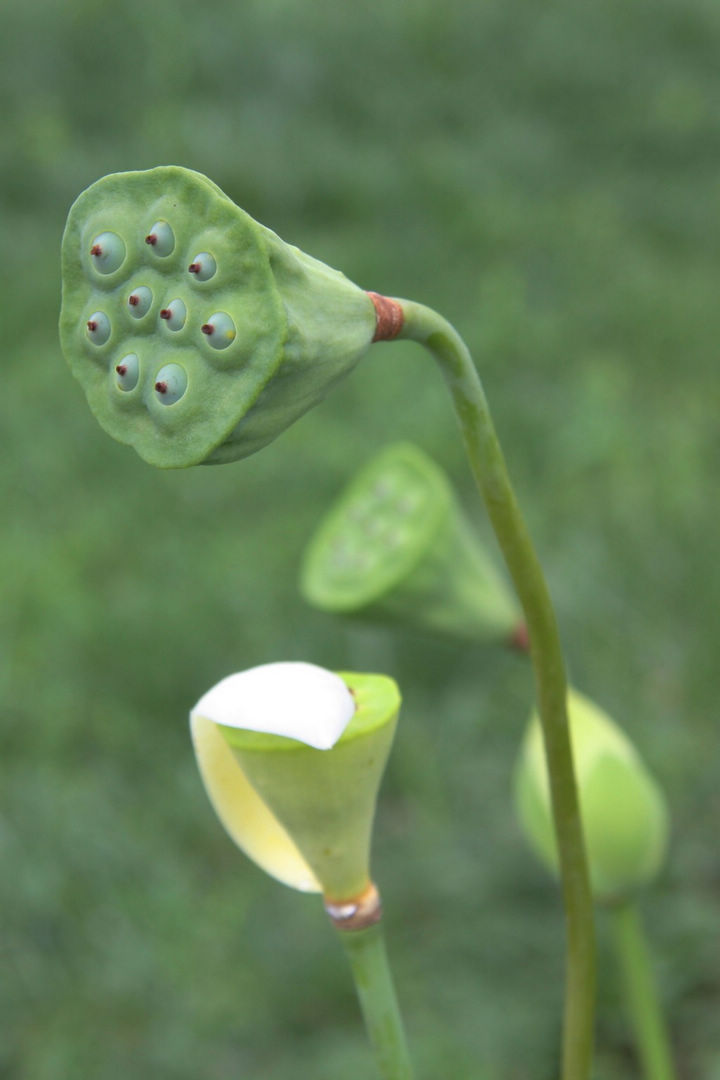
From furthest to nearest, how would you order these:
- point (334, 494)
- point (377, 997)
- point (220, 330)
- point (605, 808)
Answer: point (334, 494)
point (605, 808)
point (377, 997)
point (220, 330)

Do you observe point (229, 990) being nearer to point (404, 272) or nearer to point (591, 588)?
point (591, 588)

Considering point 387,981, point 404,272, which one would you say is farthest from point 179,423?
point 404,272

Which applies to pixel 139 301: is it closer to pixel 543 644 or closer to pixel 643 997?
pixel 543 644

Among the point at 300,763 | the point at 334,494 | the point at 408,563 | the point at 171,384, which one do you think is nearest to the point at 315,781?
the point at 300,763

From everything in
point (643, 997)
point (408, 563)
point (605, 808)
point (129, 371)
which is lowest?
point (643, 997)

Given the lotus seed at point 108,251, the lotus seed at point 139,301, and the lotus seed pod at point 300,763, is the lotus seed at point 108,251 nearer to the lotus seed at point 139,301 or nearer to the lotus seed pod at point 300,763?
the lotus seed at point 139,301

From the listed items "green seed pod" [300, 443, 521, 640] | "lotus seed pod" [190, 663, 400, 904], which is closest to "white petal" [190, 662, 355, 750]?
"lotus seed pod" [190, 663, 400, 904]

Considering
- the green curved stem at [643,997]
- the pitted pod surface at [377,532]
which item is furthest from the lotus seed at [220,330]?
the green curved stem at [643,997]
